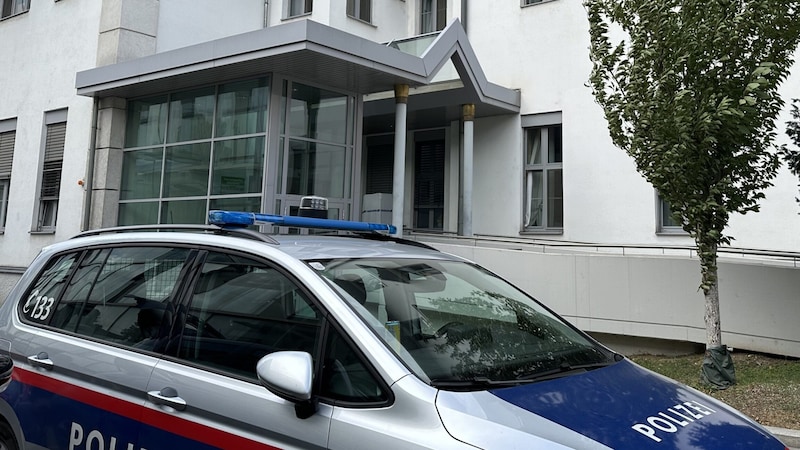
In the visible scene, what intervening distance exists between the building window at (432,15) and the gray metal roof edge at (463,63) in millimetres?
4043

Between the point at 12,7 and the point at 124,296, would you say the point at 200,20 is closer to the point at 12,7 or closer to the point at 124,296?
the point at 12,7

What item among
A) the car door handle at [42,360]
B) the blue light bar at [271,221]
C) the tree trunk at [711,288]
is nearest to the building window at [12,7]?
the car door handle at [42,360]

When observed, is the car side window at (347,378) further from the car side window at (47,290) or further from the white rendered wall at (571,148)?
the white rendered wall at (571,148)

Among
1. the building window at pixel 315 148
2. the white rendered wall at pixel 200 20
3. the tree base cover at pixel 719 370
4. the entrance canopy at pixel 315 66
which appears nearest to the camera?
the tree base cover at pixel 719 370

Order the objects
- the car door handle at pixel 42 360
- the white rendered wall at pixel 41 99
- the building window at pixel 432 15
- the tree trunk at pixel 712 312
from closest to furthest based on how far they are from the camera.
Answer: the car door handle at pixel 42 360
the tree trunk at pixel 712 312
the white rendered wall at pixel 41 99
the building window at pixel 432 15

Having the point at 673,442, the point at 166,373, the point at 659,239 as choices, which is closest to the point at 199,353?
the point at 166,373

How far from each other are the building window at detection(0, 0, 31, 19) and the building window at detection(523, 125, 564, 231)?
14.5 m

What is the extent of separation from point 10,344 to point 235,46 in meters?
8.51

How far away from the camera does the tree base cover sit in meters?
7.32

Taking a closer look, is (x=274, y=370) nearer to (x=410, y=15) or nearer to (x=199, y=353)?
(x=199, y=353)

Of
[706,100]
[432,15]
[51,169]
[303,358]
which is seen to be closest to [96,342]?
[303,358]

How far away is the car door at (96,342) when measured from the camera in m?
2.79

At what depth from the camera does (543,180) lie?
14266mm

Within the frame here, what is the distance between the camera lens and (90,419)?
2824 mm
